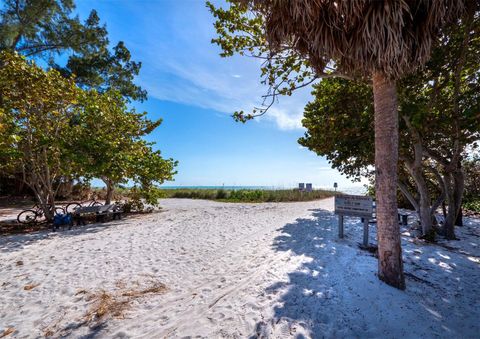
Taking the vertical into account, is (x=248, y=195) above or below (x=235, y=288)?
above

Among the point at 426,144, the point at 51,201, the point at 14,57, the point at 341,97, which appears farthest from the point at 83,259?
the point at 426,144

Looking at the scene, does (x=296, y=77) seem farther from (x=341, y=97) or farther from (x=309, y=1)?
(x=309, y=1)

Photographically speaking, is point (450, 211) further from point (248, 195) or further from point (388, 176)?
point (248, 195)

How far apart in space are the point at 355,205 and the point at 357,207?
0.26 ft

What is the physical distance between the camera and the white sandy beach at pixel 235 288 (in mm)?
3203

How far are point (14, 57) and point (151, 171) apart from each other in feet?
22.6

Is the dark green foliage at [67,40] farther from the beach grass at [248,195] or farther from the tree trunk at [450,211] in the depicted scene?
the tree trunk at [450,211]

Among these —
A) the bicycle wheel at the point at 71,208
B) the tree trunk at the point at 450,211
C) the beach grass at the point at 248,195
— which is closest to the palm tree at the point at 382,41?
the tree trunk at the point at 450,211

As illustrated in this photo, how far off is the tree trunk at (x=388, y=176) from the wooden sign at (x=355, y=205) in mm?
2465

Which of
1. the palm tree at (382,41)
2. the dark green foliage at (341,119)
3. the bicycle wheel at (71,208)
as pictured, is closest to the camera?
the palm tree at (382,41)

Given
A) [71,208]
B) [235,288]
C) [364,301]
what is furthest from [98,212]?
[364,301]

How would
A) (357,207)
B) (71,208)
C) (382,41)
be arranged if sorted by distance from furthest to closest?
1. (71,208)
2. (357,207)
3. (382,41)

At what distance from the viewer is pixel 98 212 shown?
10297 millimetres

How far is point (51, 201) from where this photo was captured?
34.1ft
